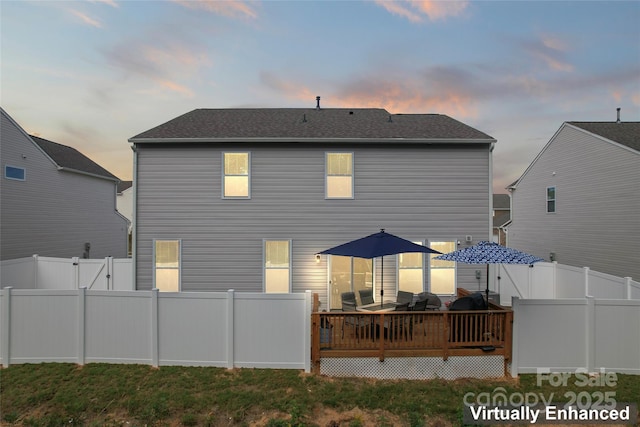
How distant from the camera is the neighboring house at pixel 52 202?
43.2 feet

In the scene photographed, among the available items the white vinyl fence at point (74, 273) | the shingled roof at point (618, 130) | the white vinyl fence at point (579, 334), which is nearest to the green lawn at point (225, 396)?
the white vinyl fence at point (579, 334)

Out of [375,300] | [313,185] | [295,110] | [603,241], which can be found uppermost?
[295,110]

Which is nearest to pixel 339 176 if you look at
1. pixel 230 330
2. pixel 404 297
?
pixel 404 297

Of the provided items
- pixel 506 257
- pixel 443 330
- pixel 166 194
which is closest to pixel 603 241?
pixel 506 257

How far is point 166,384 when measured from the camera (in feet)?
16.8

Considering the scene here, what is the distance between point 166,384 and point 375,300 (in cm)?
591

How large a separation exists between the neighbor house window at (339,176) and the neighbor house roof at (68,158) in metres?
15.8

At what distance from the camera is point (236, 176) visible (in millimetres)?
9281

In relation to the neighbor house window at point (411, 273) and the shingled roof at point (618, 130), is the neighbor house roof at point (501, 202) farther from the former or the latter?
the neighbor house window at point (411, 273)

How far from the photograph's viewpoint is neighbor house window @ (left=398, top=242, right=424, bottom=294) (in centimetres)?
916

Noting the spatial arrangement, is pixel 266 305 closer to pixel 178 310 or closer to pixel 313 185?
pixel 178 310

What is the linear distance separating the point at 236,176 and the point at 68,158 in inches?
602

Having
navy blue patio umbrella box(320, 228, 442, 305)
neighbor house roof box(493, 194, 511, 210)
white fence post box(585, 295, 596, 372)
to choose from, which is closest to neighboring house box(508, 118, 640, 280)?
white fence post box(585, 295, 596, 372)

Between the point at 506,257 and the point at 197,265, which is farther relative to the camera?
the point at 197,265
